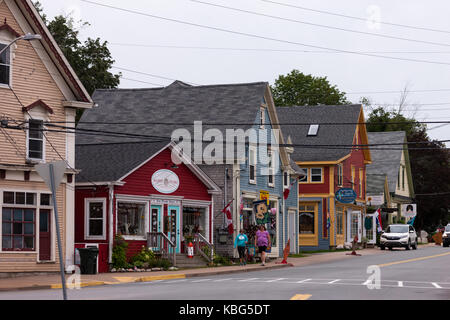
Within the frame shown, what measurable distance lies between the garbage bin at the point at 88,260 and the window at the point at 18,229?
75.3 inches

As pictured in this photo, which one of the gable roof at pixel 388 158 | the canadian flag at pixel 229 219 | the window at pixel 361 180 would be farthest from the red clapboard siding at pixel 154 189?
the gable roof at pixel 388 158

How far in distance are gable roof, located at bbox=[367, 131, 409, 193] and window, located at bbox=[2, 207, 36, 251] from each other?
50193 mm

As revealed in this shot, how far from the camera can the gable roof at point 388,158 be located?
76125 mm

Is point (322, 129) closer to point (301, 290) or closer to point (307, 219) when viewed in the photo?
point (307, 219)

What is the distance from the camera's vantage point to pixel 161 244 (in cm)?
3553

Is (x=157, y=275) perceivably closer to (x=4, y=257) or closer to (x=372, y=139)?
(x=4, y=257)

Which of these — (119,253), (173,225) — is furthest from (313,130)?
(119,253)

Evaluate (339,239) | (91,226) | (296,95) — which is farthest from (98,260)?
(296,95)

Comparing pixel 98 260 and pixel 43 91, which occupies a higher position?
pixel 43 91

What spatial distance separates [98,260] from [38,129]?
583 centimetres

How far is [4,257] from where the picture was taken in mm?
29234

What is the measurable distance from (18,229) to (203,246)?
10.8 meters

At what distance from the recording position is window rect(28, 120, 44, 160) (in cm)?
3072

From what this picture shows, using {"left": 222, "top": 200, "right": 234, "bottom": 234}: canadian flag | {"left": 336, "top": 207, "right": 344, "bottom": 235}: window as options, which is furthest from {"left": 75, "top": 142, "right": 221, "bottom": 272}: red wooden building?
{"left": 336, "top": 207, "right": 344, "bottom": 235}: window
